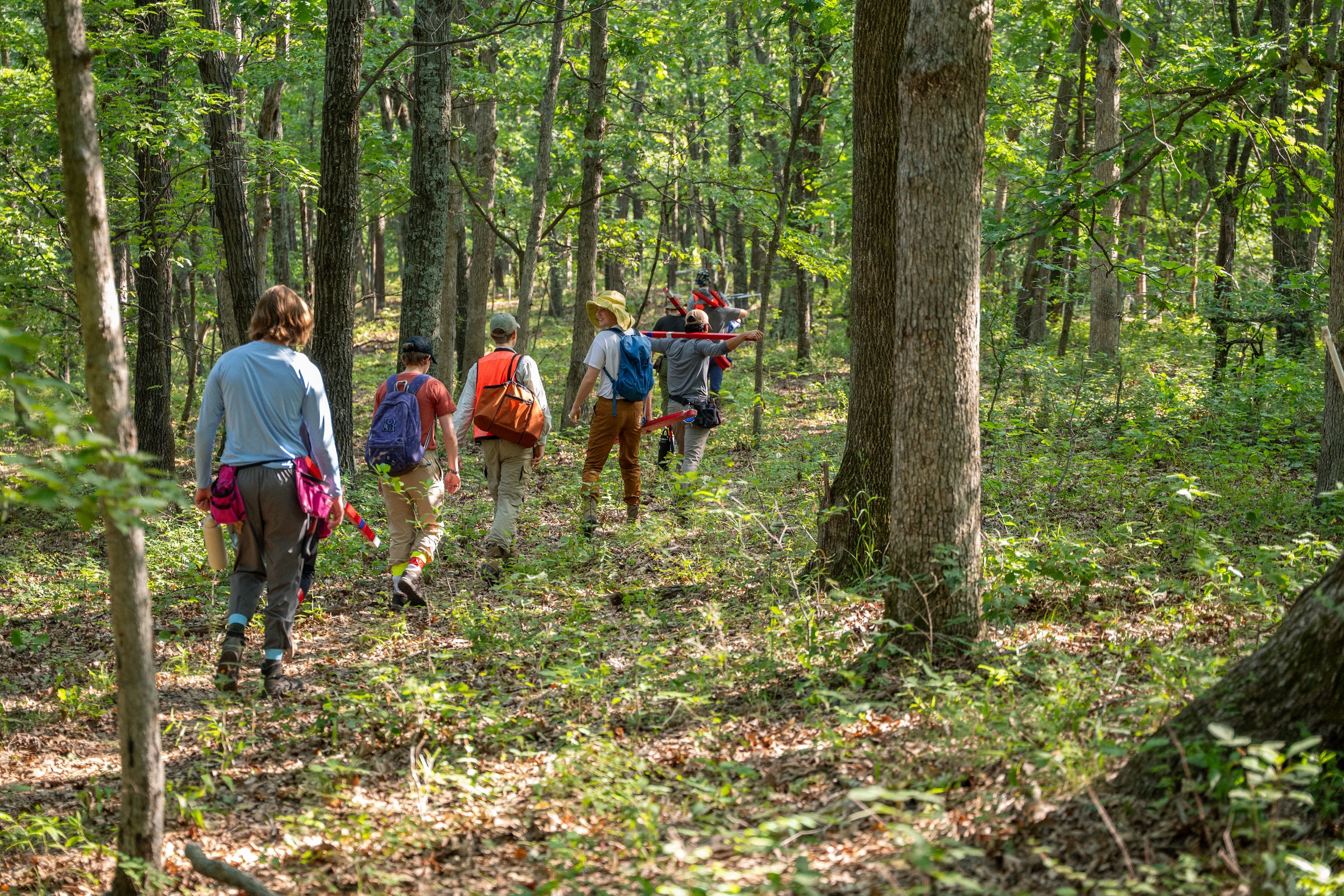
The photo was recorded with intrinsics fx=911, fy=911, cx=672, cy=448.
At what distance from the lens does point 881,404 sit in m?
5.68

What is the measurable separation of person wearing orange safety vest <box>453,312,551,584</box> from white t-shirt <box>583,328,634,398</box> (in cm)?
89

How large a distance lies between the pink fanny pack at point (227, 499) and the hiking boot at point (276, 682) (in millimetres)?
850

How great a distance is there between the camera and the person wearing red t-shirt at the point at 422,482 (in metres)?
6.59

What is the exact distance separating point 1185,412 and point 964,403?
319 inches

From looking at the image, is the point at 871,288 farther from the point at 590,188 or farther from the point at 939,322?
the point at 590,188

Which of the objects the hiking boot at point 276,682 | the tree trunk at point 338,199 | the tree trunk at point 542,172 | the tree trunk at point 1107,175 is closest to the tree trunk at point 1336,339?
the tree trunk at point 1107,175

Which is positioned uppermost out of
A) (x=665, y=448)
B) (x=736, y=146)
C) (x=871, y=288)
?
(x=736, y=146)

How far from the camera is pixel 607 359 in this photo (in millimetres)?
8164

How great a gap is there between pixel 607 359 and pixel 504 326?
1.22m

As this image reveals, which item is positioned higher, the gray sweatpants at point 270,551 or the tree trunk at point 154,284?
the tree trunk at point 154,284

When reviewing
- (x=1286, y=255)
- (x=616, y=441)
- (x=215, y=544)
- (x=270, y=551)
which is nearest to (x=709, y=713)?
(x=270, y=551)

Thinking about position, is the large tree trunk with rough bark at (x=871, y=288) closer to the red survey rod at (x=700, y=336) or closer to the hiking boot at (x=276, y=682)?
the hiking boot at (x=276, y=682)

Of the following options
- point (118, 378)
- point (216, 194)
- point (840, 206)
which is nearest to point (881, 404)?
point (118, 378)

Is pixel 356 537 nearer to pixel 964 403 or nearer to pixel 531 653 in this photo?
pixel 531 653
